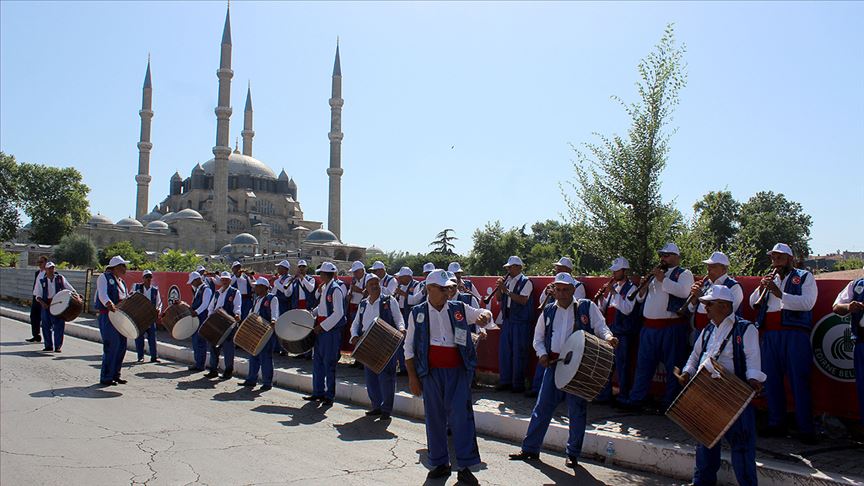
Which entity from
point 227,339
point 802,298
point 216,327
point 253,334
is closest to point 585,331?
point 802,298

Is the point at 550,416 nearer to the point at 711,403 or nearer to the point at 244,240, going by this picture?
the point at 711,403

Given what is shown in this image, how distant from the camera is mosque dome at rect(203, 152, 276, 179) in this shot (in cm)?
10688

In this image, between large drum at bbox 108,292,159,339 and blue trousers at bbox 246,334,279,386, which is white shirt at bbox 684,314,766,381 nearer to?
blue trousers at bbox 246,334,279,386

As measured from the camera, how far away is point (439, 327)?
6.25 metres

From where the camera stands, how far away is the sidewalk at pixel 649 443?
5707 millimetres

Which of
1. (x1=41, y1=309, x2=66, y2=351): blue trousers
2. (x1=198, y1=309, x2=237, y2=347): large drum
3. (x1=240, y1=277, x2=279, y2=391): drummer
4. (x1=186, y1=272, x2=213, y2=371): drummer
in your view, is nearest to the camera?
(x1=240, y1=277, x2=279, y2=391): drummer

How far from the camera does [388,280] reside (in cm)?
1257

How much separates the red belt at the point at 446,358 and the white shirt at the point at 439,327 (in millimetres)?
40

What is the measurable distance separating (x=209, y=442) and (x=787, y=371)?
601 centimetres

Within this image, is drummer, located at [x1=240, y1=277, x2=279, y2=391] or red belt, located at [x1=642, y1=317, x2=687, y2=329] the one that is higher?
red belt, located at [x1=642, y1=317, x2=687, y2=329]

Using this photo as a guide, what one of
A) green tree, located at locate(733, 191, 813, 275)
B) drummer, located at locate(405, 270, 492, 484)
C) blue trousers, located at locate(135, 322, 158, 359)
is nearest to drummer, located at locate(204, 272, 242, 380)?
blue trousers, located at locate(135, 322, 158, 359)

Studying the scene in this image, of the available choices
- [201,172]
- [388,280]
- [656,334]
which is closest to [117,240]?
[201,172]

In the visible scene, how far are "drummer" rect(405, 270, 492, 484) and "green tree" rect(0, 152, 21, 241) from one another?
90.2 metres

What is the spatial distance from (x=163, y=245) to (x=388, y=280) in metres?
87.8
